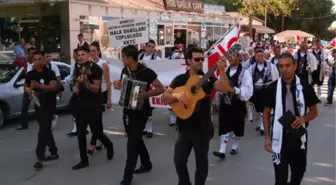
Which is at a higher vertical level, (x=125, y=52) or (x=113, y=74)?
(x=125, y=52)

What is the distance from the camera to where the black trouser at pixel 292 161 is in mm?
3912

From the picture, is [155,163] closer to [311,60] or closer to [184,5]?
[311,60]

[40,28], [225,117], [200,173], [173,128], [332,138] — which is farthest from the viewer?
[40,28]

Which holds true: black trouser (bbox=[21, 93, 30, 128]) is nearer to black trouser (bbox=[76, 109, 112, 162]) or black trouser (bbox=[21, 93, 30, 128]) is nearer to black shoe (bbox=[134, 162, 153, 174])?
black trouser (bbox=[76, 109, 112, 162])

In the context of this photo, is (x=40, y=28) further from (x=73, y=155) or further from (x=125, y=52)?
(x=125, y=52)

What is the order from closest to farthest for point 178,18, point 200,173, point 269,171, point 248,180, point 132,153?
1. point 200,173
2. point 132,153
3. point 248,180
4. point 269,171
5. point 178,18

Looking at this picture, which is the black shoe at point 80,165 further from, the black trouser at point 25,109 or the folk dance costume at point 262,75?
the folk dance costume at point 262,75

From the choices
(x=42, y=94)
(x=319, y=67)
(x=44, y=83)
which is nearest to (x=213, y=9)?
(x=319, y=67)

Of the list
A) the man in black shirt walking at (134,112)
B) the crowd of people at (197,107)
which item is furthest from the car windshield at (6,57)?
the man in black shirt walking at (134,112)

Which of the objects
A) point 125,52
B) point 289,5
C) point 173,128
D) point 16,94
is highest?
point 289,5

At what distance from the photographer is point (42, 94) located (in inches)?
248

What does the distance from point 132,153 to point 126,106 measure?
59 cm

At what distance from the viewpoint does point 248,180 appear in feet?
18.9

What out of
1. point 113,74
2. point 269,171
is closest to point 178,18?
point 113,74
